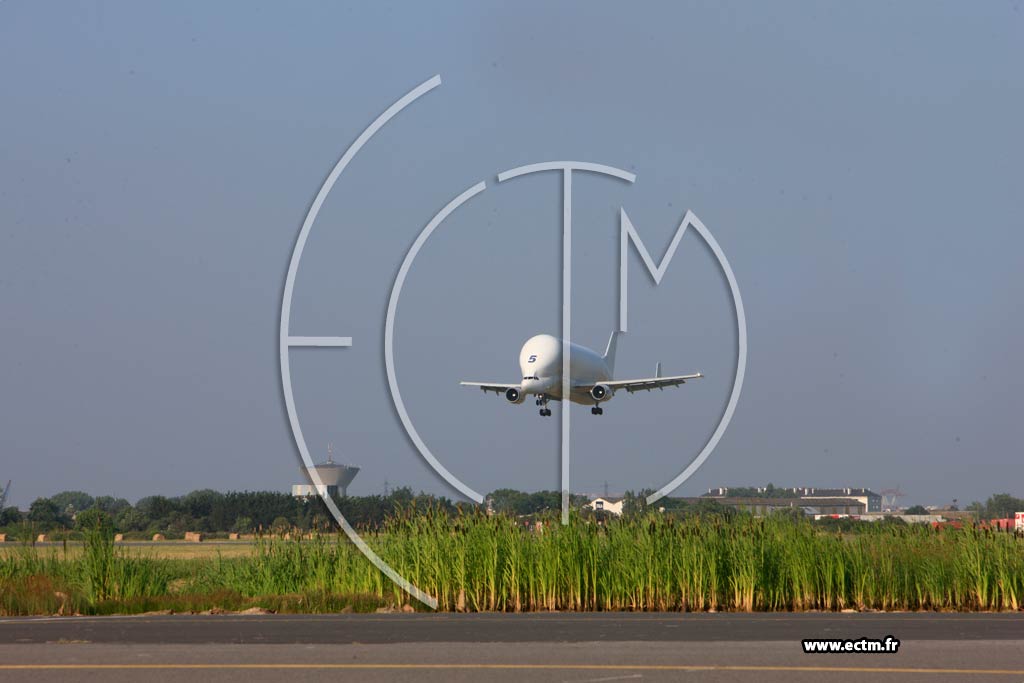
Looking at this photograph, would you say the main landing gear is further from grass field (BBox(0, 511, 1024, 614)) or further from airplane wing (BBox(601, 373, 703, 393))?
grass field (BBox(0, 511, 1024, 614))

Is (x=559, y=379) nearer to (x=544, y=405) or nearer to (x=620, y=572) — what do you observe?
(x=544, y=405)

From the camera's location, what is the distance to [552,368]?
245ft

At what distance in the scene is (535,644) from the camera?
16.9m

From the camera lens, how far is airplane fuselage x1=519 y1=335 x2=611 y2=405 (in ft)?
244

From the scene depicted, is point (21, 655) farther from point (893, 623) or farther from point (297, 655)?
point (893, 623)

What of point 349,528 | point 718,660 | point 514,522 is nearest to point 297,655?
point 718,660

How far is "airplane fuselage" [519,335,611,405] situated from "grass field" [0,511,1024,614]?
46172 millimetres

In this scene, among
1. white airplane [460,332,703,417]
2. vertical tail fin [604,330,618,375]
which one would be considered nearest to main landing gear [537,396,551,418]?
white airplane [460,332,703,417]

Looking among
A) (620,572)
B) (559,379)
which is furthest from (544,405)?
(620,572)

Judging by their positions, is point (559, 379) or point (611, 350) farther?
point (611, 350)

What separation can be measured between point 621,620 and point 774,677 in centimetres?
853

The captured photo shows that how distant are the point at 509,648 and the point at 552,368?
58513 millimetres

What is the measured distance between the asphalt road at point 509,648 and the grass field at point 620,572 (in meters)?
2.25

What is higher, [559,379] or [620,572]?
[559,379]
